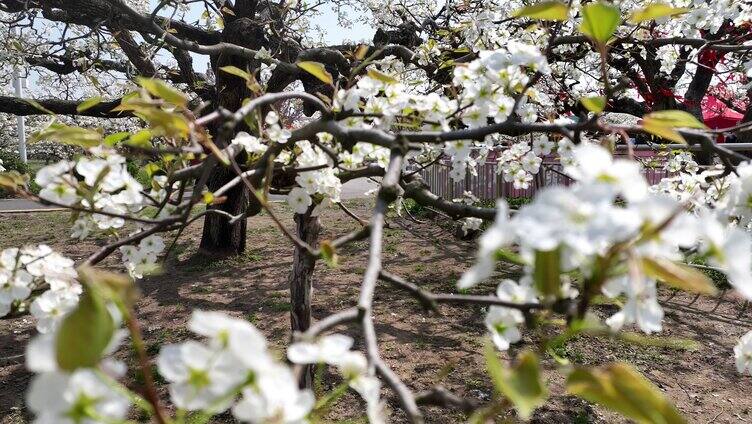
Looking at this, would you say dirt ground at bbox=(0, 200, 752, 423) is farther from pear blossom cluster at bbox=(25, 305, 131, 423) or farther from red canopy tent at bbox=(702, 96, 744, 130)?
red canopy tent at bbox=(702, 96, 744, 130)

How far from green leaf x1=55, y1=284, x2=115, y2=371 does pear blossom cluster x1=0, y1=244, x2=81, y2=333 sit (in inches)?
20.2

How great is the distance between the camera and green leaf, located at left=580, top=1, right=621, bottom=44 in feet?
2.01

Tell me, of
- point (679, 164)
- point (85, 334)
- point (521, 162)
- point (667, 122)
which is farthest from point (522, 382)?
point (679, 164)

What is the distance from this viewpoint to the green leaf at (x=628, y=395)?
1.17 ft

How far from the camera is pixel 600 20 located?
63 centimetres

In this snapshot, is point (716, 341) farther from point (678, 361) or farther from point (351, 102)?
point (351, 102)

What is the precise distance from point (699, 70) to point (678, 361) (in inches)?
155

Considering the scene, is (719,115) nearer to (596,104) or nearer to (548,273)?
(596,104)

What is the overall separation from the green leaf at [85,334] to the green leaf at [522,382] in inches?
9.3

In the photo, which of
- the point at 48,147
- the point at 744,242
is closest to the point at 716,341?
the point at 744,242

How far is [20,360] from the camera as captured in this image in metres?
2.92

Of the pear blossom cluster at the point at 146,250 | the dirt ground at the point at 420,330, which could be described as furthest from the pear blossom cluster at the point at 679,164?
the pear blossom cluster at the point at 146,250

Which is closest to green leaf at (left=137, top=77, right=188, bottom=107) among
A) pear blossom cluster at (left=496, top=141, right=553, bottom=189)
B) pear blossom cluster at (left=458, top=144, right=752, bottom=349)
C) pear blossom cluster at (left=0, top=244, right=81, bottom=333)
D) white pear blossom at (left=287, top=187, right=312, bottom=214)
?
pear blossom cluster at (left=0, top=244, right=81, bottom=333)

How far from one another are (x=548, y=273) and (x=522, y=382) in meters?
0.07
